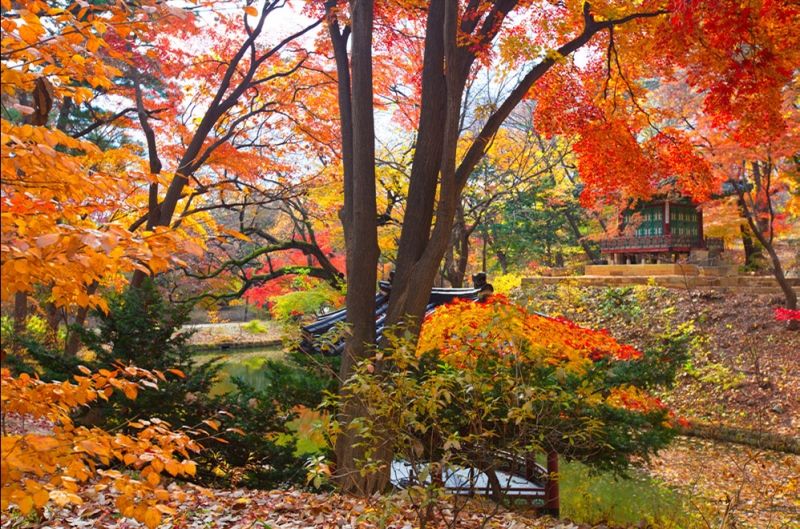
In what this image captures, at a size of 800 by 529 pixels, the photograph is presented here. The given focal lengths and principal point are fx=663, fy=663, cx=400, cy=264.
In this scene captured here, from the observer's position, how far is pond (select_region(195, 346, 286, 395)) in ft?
49.3

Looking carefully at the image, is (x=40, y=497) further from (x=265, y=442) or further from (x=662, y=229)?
(x=662, y=229)

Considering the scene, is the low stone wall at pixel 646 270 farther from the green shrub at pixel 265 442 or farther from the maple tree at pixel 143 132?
the green shrub at pixel 265 442

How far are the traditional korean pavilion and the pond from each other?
9656mm

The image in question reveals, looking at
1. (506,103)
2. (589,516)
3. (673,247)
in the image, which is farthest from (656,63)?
(673,247)

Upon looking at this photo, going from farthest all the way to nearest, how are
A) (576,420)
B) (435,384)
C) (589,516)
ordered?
1. (589,516)
2. (576,420)
3. (435,384)

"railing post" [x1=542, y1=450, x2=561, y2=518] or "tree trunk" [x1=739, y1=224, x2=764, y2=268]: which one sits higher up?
"tree trunk" [x1=739, y1=224, x2=764, y2=268]

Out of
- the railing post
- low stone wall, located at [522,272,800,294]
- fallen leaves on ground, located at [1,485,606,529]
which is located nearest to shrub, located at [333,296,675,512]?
fallen leaves on ground, located at [1,485,606,529]

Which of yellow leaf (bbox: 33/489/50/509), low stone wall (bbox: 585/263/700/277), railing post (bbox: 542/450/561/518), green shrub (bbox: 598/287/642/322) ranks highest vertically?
low stone wall (bbox: 585/263/700/277)

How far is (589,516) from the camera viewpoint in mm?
6352

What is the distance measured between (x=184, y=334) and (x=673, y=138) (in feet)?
18.3

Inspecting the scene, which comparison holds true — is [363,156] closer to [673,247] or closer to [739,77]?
[739,77]

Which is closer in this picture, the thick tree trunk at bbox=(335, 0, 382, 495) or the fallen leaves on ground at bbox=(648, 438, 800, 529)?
the thick tree trunk at bbox=(335, 0, 382, 495)

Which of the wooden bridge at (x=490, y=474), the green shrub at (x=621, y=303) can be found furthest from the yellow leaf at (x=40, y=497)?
the green shrub at (x=621, y=303)

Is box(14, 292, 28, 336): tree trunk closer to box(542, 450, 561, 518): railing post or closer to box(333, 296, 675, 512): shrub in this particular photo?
box(333, 296, 675, 512): shrub
